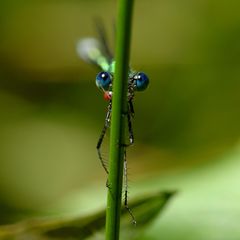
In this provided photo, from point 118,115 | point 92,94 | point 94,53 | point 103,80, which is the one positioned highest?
point 92,94

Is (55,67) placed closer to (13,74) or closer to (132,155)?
(13,74)

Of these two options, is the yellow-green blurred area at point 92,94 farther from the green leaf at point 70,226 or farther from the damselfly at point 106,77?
the green leaf at point 70,226

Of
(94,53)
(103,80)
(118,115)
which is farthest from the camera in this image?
(94,53)

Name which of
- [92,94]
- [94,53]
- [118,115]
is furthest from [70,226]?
[92,94]

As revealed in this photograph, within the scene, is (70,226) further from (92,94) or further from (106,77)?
(92,94)

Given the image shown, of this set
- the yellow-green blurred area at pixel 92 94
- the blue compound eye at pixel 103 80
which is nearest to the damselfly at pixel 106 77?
the blue compound eye at pixel 103 80

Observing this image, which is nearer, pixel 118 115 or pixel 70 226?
pixel 118 115

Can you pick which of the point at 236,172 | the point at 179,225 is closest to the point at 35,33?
the point at 236,172

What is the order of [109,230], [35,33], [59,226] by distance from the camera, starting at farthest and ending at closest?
[35,33] → [59,226] → [109,230]
